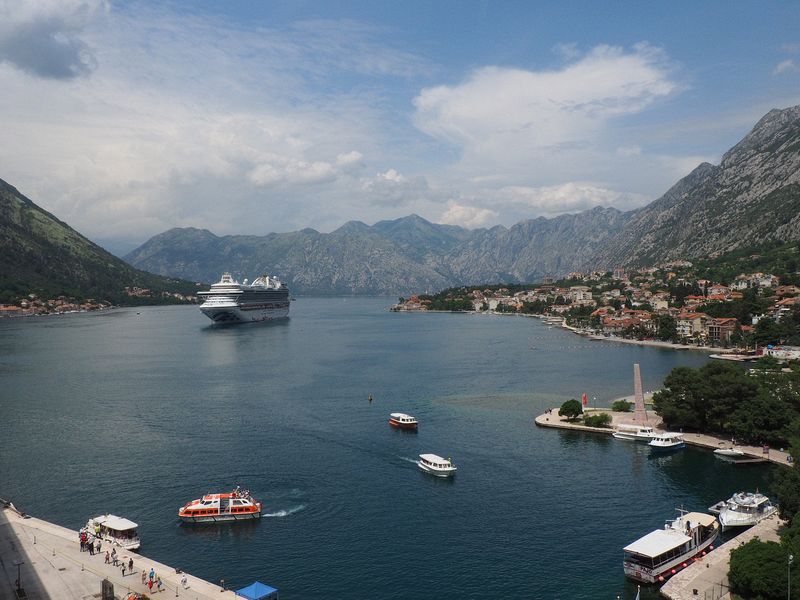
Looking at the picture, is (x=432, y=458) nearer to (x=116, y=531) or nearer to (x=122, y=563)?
(x=116, y=531)

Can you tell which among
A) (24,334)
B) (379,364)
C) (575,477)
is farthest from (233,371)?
(24,334)

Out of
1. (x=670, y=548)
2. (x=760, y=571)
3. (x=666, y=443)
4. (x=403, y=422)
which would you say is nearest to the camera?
(x=760, y=571)

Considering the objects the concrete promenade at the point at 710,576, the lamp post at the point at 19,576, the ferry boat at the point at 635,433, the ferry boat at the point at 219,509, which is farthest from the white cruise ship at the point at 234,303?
the concrete promenade at the point at 710,576

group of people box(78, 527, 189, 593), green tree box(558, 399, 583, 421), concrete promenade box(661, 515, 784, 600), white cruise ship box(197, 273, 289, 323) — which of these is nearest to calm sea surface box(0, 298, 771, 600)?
concrete promenade box(661, 515, 784, 600)

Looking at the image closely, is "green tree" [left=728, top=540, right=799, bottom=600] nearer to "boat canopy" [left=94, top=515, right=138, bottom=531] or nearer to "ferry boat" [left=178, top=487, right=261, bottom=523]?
"ferry boat" [left=178, top=487, right=261, bottom=523]

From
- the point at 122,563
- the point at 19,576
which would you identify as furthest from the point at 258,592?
the point at 19,576

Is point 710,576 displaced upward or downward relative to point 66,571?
downward

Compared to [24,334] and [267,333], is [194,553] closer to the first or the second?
[267,333]
